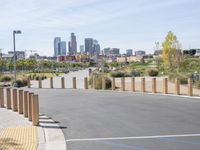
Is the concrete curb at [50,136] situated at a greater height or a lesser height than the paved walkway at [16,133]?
lesser

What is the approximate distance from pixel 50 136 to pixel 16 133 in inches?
39.4

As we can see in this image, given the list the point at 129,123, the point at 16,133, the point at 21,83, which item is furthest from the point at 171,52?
the point at 16,133

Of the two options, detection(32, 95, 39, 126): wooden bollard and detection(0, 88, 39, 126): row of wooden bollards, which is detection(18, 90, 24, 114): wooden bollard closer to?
detection(0, 88, 39, 126): row of wooden bollards

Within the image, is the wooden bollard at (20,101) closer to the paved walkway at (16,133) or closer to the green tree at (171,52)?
the paved walkway at (16,133)

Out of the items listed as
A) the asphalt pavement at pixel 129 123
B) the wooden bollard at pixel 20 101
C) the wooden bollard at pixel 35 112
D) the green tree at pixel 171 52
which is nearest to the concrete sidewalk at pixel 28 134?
the wooden bollard at pixel 35 112

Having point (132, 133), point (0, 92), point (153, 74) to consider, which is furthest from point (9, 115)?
point (153, 74)

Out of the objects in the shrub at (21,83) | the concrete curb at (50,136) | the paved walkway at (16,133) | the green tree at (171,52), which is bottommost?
the concrete curb at (50,136)

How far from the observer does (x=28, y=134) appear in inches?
476

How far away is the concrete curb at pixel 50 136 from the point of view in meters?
10.6

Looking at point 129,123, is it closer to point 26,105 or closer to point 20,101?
point 26,105

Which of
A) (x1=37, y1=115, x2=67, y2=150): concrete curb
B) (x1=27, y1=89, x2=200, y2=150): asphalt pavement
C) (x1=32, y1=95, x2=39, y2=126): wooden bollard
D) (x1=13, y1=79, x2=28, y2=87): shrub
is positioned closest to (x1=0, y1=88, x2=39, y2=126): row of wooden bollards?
(x1=32, y1=95, x2=39, y2=126): wooden bollard

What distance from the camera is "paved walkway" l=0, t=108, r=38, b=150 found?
1052 cm

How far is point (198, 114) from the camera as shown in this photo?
51.6 ft

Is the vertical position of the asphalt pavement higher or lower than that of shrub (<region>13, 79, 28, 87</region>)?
lower
